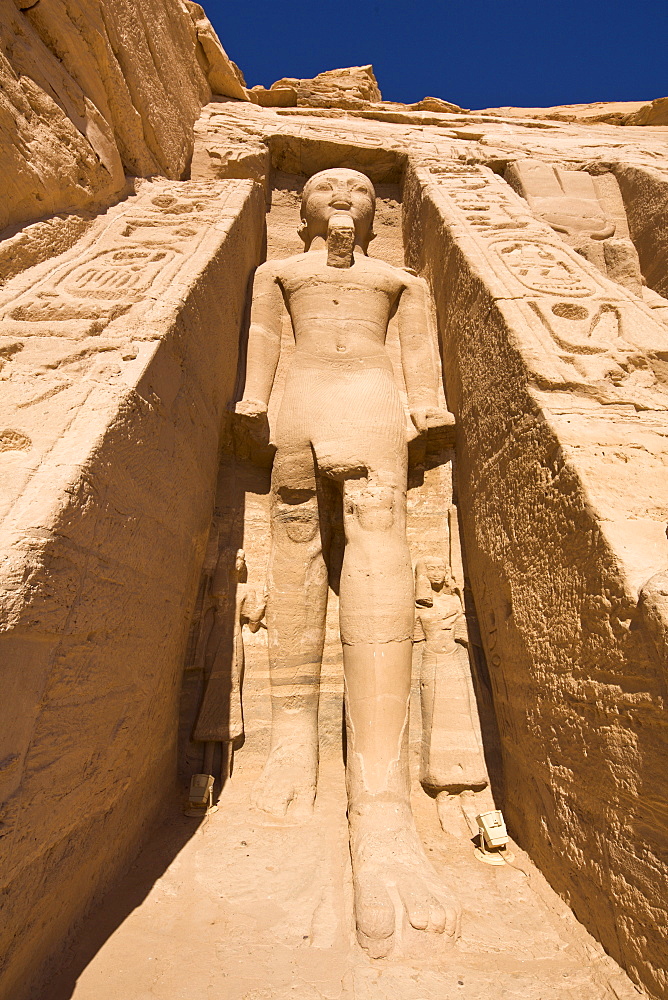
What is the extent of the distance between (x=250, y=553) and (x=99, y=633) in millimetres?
1424

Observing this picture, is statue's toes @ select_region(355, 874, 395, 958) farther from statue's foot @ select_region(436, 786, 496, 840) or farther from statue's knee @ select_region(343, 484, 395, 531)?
statue's knee @ select_region(343, 484, 395, 531)

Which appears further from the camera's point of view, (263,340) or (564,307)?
(263,340)

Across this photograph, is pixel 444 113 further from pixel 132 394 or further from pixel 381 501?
pixel 132 394

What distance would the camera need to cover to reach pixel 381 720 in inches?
97.7

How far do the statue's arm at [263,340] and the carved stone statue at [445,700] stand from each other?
1.29 metres

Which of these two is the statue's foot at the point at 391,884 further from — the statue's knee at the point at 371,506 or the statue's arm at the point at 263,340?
the statue's arm at the point at 263,340

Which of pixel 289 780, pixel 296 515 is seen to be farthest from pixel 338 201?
pixel 289 780

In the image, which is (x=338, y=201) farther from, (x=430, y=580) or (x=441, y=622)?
(x=441, y=622)

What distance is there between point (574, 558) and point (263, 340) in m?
2.32

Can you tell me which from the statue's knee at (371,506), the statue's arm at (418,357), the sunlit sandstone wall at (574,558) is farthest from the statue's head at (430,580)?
the statue's arm at (418,357)

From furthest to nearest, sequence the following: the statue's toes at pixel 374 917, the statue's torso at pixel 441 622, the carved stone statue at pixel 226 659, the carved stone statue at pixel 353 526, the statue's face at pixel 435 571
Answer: the statue's face at pixel 435 571
the statue's torso at pixel 441 622
the carved stone statue at pixel 226 659
the carved stone statue at pixel 353 526
the statue's toes at pixel 374 917

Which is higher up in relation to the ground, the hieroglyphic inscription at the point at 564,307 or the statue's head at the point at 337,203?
the statue's head at the point at 337,203

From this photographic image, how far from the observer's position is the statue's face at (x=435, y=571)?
121 inches

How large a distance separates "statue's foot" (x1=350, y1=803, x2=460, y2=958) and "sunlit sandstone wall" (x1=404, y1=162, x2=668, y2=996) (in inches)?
17.2
